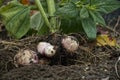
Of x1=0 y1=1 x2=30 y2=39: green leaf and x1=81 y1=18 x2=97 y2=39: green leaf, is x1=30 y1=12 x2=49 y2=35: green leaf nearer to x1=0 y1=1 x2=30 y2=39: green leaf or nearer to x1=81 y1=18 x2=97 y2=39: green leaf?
x1=0 y1=1 x2=30 y2=39: green leaf

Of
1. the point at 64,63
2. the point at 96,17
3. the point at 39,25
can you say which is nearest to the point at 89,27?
the point at 96,17

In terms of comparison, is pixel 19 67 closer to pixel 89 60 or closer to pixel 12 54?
pixel 12 54

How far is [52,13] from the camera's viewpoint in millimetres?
1530

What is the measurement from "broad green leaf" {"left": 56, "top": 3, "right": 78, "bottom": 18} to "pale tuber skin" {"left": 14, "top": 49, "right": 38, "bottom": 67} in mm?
174

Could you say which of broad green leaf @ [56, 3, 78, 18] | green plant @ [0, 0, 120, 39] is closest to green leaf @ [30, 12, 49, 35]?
green plant @ [0, 0, 120, 39]

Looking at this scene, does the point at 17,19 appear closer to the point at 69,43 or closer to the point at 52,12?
the point at 52,12

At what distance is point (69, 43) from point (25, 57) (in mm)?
164

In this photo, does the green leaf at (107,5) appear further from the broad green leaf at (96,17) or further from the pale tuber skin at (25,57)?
the pale tuber skin at (25,57)

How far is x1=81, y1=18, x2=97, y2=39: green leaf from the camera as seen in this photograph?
55.6 inches

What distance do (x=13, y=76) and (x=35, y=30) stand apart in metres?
0.44

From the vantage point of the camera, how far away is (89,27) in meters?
1.43

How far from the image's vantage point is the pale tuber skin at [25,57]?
1.36m

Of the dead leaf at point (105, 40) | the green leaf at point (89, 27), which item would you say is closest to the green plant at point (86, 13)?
the green leaf at point (89, 27)

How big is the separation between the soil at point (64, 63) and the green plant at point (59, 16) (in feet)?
0.16
